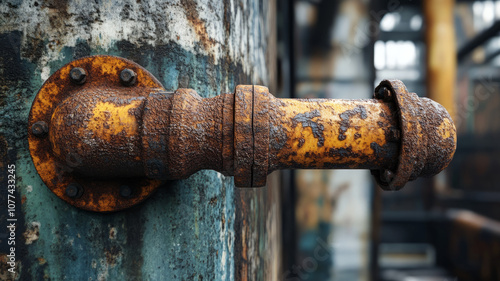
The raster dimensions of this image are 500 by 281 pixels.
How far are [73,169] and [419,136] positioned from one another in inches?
27.3

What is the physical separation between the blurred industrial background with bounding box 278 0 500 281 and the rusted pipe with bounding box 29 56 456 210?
8.57ft

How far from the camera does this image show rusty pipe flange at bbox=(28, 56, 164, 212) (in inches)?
28.6

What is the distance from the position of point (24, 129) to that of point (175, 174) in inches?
15.3

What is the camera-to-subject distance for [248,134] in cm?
59

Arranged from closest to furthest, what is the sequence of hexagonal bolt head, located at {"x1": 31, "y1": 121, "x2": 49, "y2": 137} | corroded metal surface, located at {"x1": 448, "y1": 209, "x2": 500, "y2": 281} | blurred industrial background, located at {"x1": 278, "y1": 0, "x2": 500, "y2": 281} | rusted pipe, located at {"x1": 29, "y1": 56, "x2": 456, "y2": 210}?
rusted pipe, located at {"x1": 29, "y1": 56, "x2": 456, "y2": 210} < hexagonal bolt head, located at {"x1": 31, "y1": 121, "x2": 49, "y2": 137} < blurred industrial background, located at {"x1": 278, "y1": 0, "x2": 500, "y2": 281} < corroded metal surface, located at {"x1": 448, "y1": 209, "x2": 500, "y2": 281}

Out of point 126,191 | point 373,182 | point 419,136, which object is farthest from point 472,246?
point 126,191

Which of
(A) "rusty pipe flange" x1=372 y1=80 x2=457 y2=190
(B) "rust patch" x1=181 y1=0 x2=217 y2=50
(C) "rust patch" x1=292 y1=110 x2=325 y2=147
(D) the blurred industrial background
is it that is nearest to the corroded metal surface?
(D) the blurred industrial background

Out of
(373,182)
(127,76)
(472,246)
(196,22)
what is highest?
(196,22)

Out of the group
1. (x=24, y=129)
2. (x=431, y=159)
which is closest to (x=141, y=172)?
(x=24, y=129)

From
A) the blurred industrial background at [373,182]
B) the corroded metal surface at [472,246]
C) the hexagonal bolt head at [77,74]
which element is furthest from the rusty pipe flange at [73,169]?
the corroded metal surface at [472,246]

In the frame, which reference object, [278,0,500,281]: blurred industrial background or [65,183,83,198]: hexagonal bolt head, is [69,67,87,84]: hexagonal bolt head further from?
[278,0,500,281]: blurred industrial background

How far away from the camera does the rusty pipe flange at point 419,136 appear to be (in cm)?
61

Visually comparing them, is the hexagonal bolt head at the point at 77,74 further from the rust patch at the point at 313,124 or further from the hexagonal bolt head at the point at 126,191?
the rust patch at the point at 313,124

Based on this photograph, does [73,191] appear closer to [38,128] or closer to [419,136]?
[38,128]
